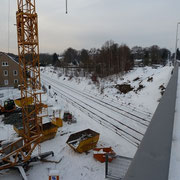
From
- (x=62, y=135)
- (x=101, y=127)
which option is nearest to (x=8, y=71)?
(x=62, y=135)

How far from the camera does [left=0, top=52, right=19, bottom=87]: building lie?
2889cm

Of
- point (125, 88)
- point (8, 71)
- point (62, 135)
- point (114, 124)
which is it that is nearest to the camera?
point (62, 135)

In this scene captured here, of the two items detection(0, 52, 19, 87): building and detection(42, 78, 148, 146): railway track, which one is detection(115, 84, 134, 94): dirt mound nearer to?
detection(42, 78, 148, 146): railway track

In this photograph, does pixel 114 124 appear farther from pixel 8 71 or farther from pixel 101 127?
pixel 8 71

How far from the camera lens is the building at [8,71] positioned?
28.9 m

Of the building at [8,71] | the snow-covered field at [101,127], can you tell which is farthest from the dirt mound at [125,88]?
the building at [8,71]

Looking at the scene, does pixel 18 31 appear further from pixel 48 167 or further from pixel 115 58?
pixel 115 58

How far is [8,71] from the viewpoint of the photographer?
29688 mm

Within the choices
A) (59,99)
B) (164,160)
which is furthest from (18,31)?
(59,99)

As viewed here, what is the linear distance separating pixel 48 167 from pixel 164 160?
8.65 meters

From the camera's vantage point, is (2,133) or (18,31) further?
(2,133)

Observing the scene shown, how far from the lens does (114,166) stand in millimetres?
7863

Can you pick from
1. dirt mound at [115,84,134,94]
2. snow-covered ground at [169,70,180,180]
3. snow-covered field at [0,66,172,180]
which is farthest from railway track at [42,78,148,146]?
snow-covered ground at [169,70,180,180]

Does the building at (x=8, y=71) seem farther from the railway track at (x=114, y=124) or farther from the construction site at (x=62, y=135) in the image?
the railway track at (x=114, y=124)
